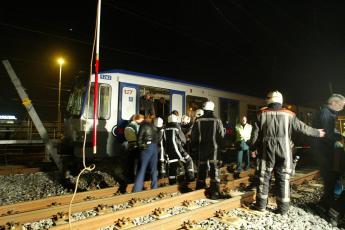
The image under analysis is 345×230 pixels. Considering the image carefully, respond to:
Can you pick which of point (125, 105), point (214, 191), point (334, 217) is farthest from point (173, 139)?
point (334, 217)

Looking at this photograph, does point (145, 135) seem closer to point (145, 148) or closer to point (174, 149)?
point (145, 148)

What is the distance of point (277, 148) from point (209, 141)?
5.31ft

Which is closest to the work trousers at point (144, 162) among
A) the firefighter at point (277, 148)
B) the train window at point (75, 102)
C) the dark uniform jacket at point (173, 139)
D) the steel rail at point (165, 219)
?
the dark uniform jacket at point (173, 139)

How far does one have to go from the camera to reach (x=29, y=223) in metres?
4.57

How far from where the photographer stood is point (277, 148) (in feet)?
17.1

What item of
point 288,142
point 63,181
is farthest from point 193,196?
point 63,181

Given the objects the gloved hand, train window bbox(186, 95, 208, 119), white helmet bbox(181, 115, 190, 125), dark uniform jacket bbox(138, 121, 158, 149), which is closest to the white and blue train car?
train window bbox(186, 95, 208, 119)

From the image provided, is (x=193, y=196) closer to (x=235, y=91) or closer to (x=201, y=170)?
(x=201, y=170)

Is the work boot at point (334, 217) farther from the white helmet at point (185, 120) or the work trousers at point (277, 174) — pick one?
the white helmet at point (185, 120)

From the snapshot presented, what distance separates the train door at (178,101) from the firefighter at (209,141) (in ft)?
14.5

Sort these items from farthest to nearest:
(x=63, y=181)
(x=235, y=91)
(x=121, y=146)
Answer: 1. (x=235, y=91)
2. (x=121, y=146)
3. (x=63, y=181)

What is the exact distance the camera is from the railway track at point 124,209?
4.29 m

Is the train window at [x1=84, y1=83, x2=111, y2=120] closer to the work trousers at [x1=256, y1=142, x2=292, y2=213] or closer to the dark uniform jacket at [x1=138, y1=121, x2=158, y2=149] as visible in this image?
the dark uniform jacket at [x1=138, y1=121, x2=158, y2=149]

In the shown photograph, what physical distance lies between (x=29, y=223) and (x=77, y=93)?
5.96m
